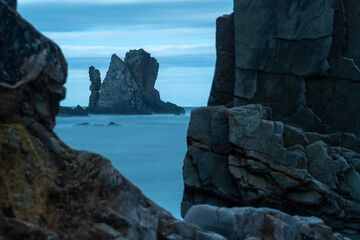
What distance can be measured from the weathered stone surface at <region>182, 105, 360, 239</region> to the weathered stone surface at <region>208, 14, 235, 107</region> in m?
3.38

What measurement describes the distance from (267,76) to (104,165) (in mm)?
14754

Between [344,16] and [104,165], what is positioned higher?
[344,16]

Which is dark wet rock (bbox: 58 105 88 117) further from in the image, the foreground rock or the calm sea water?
the foreground rock

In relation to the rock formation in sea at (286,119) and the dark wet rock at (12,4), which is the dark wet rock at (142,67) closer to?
the rock formation in sea at (286,119)

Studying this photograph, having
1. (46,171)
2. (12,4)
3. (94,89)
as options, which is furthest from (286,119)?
(94,89)

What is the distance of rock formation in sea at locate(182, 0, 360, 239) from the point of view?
59.7 feet

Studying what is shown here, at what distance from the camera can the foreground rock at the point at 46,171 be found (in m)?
7.43

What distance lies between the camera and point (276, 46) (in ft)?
70.1

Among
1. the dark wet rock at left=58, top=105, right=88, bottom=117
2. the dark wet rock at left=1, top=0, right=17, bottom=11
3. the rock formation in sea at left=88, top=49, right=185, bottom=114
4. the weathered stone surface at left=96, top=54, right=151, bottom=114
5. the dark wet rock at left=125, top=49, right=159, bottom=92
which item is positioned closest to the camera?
the dark wet rock at left=1, top=0, right=17, bottom=11

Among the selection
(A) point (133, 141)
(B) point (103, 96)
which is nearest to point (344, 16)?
(A) point (133, 141)

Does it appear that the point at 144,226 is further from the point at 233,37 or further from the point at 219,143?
the point at 233,37

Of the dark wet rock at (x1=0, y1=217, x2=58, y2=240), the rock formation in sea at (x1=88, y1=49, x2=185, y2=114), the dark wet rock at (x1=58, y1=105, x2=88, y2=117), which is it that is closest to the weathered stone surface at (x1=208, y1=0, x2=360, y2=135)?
the dark wet rock at (x1=0, y1=217, x2=58, y2=240)

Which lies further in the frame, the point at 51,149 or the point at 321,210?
the point at 321,210

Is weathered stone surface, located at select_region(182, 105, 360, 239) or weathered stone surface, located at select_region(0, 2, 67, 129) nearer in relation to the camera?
weathered stone surface, located at select_region(0, 2, 67, 129)
